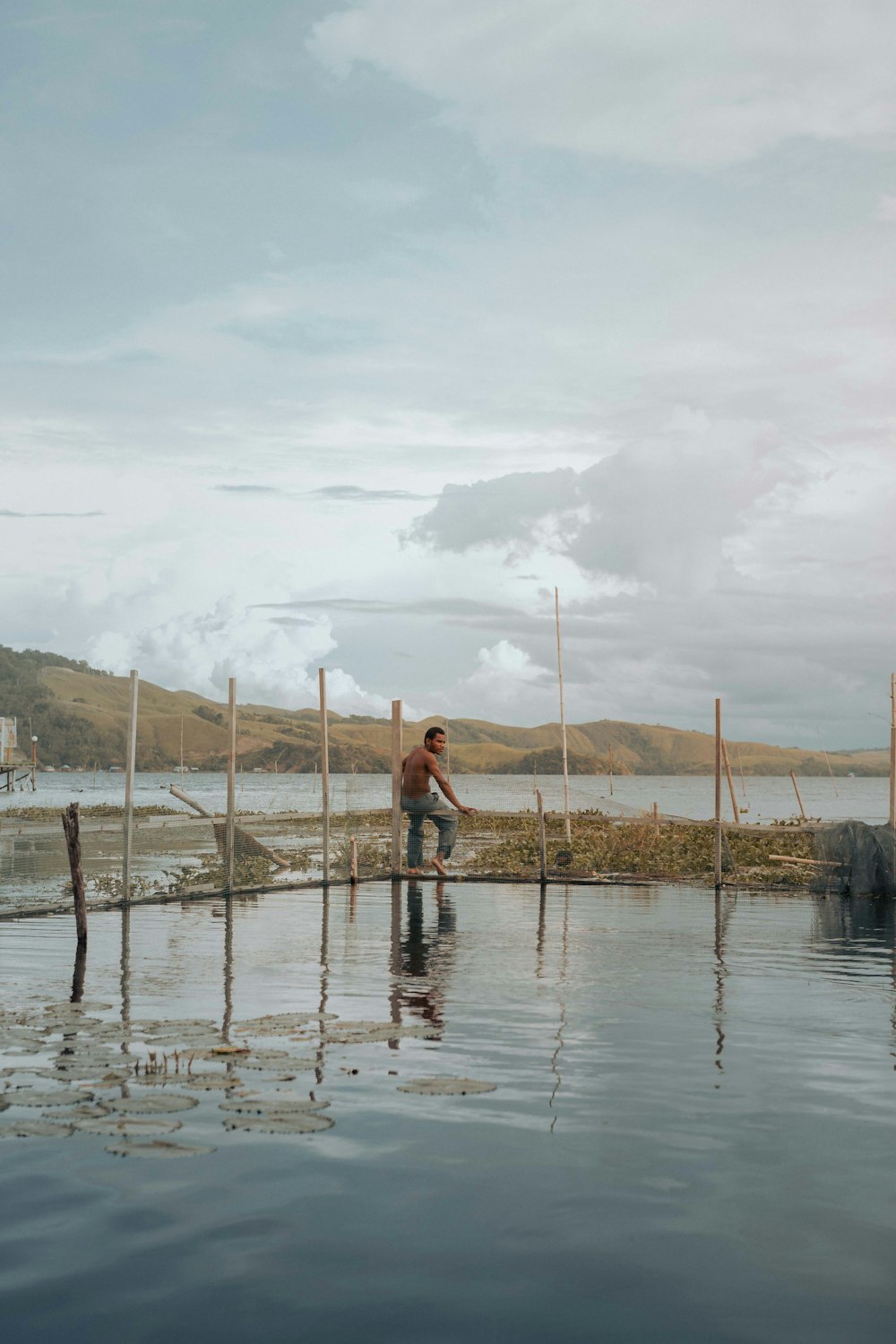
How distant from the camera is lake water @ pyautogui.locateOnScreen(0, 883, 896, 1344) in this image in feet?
16.6

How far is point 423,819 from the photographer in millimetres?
21828

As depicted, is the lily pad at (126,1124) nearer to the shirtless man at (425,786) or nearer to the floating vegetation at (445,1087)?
the floating vegetation at (445,1087)

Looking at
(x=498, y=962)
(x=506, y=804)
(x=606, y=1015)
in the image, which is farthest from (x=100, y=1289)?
(x=506, y=804)

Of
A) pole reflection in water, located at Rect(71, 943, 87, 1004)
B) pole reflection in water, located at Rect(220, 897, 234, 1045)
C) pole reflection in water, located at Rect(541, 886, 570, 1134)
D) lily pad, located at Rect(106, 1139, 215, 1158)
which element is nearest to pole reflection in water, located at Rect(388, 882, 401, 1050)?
pole reflection in water, located at Rect(541, 886, 570, 1134)

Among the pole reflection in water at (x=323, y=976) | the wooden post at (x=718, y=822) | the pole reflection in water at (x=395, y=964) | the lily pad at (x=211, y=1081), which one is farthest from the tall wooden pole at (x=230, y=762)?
the lily pad at (x=211, y=1081)

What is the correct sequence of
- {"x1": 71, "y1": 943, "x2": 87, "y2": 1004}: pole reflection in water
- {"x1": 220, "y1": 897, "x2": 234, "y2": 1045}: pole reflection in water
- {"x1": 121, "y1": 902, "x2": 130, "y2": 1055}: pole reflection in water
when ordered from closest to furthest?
{"x1": 121, "y1": 902, "x2": 130, "y2": 1055}: pole reflection in water, {"x1": 220, "y1": 897, "x2": 234, "y2": 1045}: pole reflection in water, {"x1": 71, "y1": 943, "x2": 87, "y2": 1004}: pole reflection in water

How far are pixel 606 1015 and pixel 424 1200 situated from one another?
15.6 feet

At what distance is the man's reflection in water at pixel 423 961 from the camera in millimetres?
10891

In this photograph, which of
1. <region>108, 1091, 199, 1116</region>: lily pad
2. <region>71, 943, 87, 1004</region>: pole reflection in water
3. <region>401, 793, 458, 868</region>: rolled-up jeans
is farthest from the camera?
<region>401, 793, 458, 868</region>: rolled-up jeans

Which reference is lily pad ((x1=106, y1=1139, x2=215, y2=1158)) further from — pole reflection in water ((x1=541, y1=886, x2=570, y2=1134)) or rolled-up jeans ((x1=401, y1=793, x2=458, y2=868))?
rolled-up jeans ((x1=401, y1=793, x2=458, y2=868))

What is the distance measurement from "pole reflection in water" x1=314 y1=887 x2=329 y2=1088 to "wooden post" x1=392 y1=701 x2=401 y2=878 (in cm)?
161

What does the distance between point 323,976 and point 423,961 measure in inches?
56.5

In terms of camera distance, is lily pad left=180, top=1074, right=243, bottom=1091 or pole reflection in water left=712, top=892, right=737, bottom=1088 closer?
lily pad left=180, top=1074, right=243, bottom=1091

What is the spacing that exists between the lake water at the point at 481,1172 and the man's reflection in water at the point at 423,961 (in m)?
0.11
